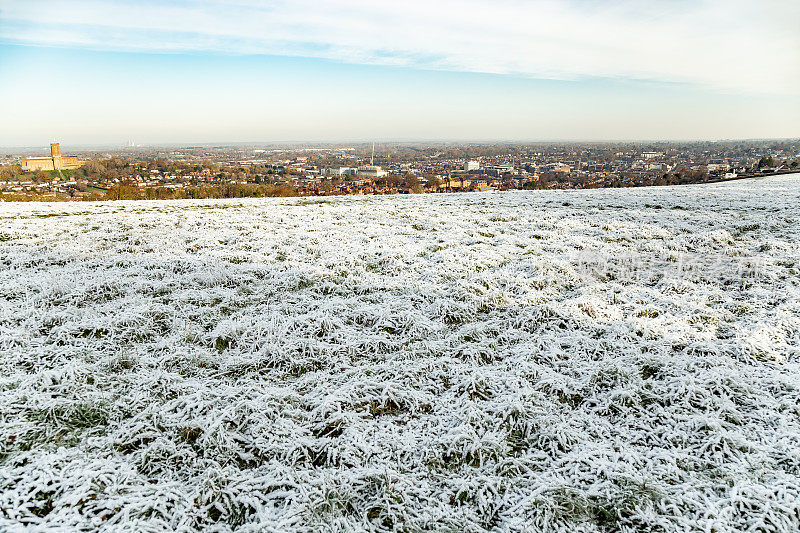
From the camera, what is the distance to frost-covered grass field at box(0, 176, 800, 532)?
2.71m

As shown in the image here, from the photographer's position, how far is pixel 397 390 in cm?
393

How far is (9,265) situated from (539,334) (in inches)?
383

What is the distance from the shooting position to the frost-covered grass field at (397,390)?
8.89 feet

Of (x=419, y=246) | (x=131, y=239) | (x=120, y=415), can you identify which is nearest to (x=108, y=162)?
(x=131, y=239)

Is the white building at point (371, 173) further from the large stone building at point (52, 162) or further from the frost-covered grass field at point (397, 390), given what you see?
the large stone building at point (52, 162)

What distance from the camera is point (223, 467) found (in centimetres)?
303

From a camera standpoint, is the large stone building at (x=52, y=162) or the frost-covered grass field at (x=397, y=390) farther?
the large stone building at (x=52, y=162)

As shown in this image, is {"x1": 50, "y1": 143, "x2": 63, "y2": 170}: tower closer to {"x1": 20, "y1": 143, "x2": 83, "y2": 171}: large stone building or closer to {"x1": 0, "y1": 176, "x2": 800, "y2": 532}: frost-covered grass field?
{"x1": 20, "y1": 143, "x2": 83, "y2": 171}: large stone building

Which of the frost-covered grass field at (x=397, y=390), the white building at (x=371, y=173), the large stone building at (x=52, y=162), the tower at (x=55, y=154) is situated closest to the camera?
the frost-covered grass field at (x=397, y=390)

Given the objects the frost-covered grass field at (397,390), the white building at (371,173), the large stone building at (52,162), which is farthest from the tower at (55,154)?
the frost-covered grass field at (397,390)

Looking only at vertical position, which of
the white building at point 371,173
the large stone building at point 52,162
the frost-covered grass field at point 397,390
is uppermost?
the large stone building at point 52,162

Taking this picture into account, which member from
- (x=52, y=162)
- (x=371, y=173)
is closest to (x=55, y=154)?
(x=52, y=162)

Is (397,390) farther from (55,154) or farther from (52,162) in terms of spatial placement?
(55,154)

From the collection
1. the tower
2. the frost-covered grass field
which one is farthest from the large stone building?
the frost-covered grass field
